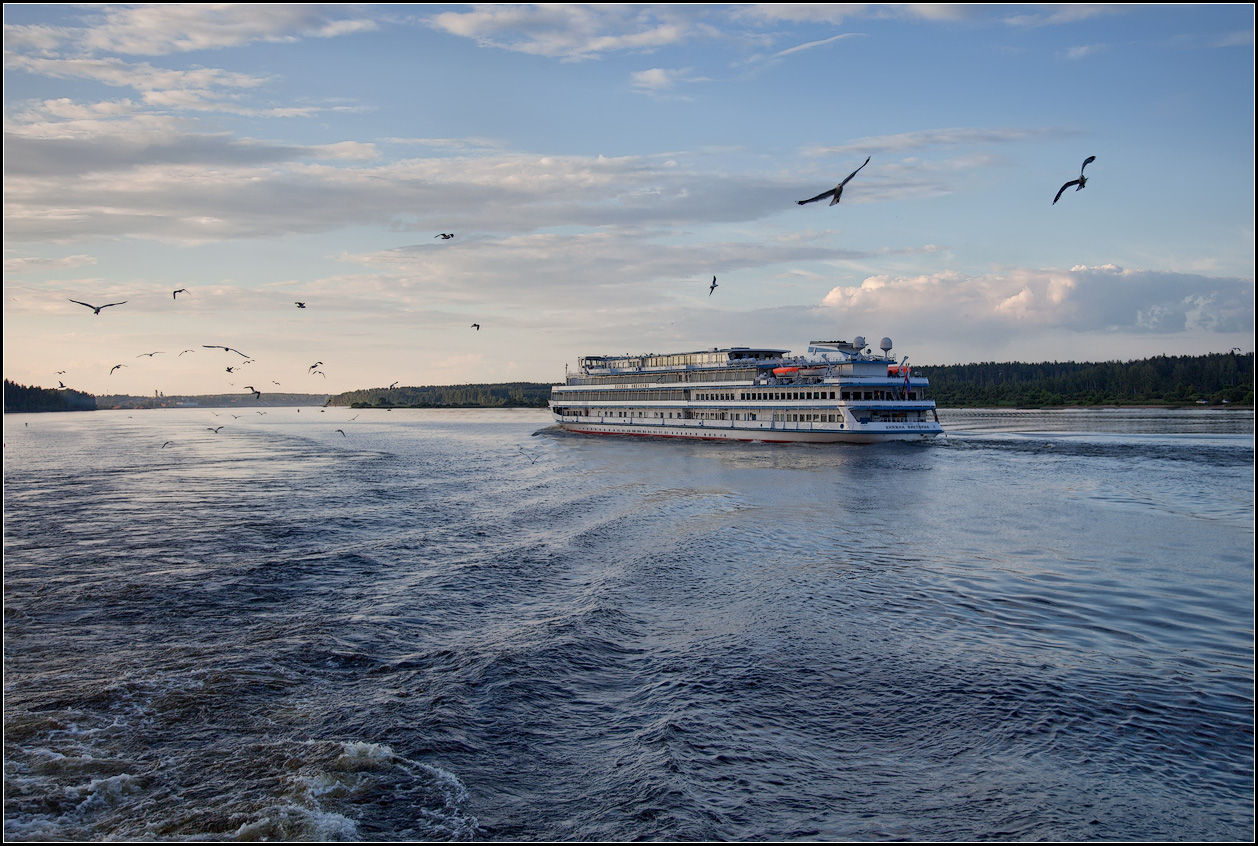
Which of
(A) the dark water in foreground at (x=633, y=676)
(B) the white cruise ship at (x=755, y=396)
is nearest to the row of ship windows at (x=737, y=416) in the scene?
A: (B) the white cruise ship at (x=755, y=396)

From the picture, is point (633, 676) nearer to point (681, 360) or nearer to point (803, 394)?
point (803, 394)

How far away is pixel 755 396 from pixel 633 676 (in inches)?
3405

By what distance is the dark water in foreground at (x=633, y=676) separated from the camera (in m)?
13.2

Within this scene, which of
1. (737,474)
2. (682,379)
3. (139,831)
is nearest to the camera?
(139,831)

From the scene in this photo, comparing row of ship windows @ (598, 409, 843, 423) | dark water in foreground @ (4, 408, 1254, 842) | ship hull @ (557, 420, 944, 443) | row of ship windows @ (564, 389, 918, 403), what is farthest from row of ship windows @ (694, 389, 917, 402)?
dark water in foreground @ (4, 408, 1254, 842)

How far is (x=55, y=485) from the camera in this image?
184 feet

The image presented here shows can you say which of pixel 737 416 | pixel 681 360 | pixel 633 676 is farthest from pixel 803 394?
pixel 633 676

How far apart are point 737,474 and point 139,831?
56.2 metres

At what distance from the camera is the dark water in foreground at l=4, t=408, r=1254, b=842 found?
43.2 feet

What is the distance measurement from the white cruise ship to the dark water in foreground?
158ft

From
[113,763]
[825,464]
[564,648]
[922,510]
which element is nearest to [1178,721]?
[564,648]

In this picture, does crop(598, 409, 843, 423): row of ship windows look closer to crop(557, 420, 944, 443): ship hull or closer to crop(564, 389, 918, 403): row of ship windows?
crop(557, 420, 944, 443): ship hull

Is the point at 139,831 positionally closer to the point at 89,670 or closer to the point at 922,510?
the point at 89,670

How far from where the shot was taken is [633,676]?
1900 cm
